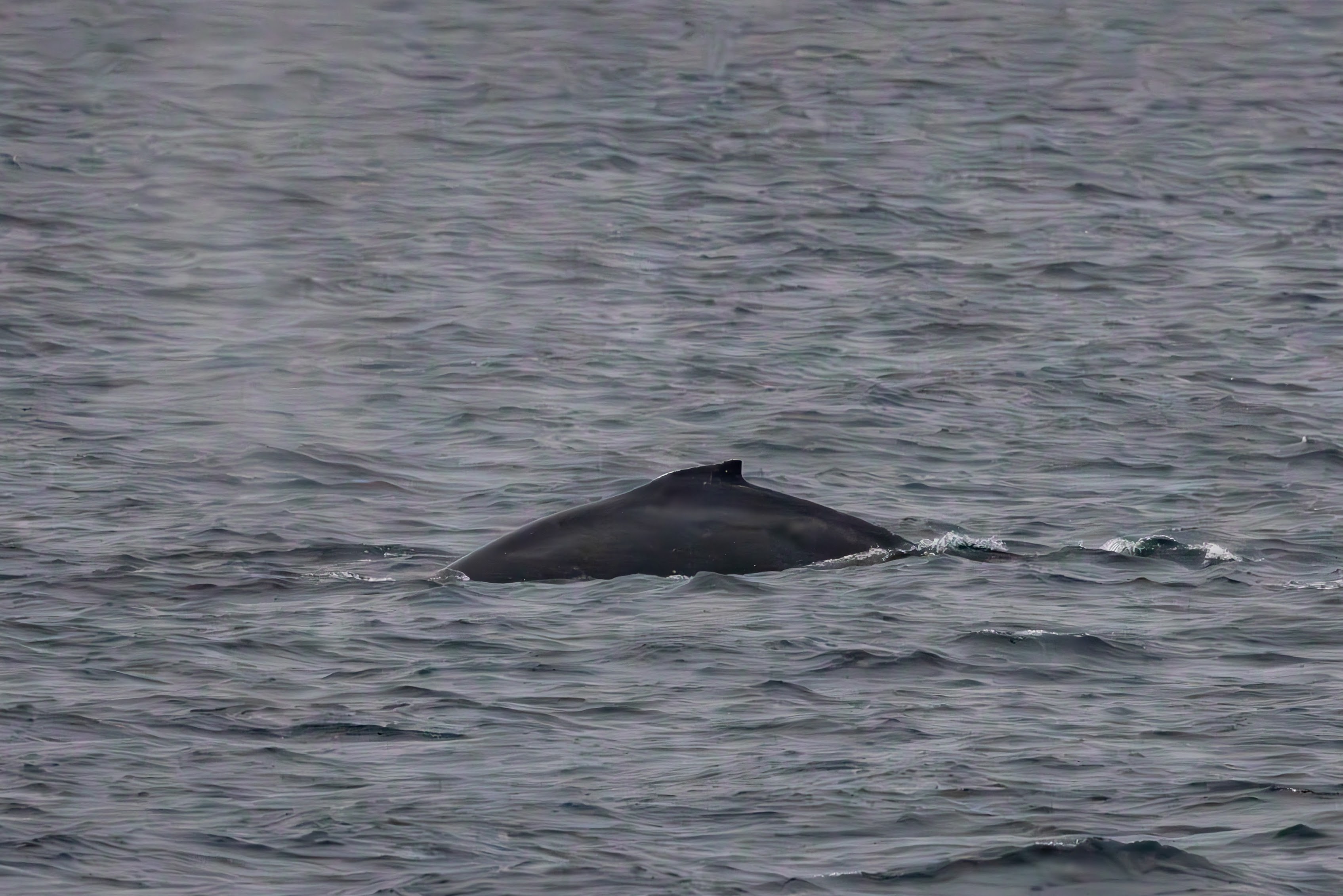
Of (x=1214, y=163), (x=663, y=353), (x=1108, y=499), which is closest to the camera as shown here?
(x=1108, y=499)

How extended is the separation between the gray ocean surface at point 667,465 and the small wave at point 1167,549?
0.18 feet

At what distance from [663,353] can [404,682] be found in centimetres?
1481

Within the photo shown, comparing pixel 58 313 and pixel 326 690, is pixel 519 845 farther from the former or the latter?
pixel 58 313

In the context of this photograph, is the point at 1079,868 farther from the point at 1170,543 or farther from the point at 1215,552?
the point at 1170,543

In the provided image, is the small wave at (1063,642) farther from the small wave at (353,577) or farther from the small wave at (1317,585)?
the small wave at (353,577)

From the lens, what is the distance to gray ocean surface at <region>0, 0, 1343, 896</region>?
1165 cm

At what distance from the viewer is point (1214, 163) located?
43.4m

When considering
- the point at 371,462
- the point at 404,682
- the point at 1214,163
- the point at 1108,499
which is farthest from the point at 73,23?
the point at 404,682

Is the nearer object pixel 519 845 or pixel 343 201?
pixel 519 845

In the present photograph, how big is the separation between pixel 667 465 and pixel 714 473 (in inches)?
209

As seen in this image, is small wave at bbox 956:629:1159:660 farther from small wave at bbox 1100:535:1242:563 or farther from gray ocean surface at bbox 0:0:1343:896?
small wave at bbox 1100:535:1242:563

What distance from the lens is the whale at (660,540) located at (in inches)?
682

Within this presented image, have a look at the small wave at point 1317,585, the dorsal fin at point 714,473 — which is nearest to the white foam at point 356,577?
the dorsal fin at point 714,473

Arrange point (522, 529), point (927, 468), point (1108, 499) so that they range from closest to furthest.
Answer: point (522, 529) → point (1108, 499) → point (927, 468)
